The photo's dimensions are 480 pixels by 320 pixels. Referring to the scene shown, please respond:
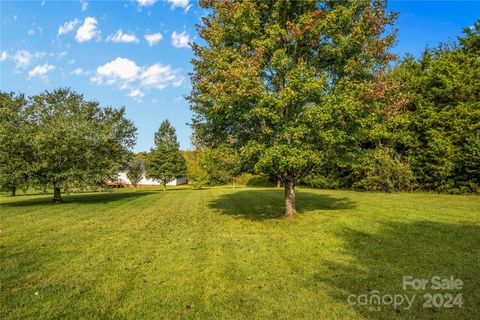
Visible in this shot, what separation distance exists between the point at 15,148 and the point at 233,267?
2221cm

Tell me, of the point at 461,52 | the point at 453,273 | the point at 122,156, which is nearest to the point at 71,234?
the point at 453,273

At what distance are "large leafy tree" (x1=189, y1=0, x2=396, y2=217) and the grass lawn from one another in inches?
147

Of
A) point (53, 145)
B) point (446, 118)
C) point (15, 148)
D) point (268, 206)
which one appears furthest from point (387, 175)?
point (15, 148)

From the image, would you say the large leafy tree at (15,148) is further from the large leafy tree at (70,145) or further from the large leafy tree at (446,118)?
the large leafy tree at (446,118)

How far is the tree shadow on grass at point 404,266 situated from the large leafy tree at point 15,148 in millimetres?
22615

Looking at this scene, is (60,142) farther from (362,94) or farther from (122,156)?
(362,94)

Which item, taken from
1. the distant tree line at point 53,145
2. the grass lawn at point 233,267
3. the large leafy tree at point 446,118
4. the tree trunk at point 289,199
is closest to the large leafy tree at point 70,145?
the distant tree line at point 53,145

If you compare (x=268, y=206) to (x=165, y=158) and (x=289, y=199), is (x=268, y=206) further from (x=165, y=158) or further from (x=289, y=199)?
(x=165, y=158)

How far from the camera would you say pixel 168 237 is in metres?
12.3

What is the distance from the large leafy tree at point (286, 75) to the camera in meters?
12.9

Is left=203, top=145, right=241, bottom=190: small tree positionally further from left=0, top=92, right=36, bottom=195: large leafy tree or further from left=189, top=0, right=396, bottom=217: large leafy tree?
left=0, top=92, right=36, bottom=195: large leafy tree

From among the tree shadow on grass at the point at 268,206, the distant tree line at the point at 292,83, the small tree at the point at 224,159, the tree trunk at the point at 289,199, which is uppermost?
the distant tree line at the point at 292,83

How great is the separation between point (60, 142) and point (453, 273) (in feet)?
82.8

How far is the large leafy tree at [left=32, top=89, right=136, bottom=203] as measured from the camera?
77.5 feet
